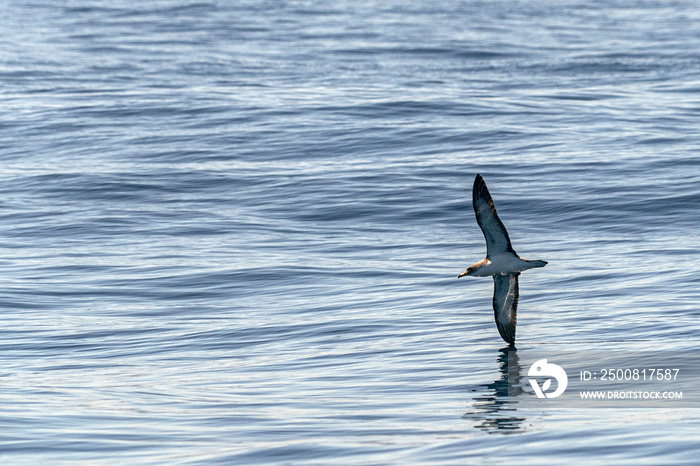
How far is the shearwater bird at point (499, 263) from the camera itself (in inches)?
500

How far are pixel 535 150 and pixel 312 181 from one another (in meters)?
6.34

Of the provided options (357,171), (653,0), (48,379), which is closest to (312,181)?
(357,171)

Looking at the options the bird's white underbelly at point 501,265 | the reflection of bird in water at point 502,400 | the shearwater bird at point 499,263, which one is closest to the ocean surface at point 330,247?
the reflection of bird in water at point 502,400

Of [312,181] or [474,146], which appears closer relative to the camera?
[312,181]

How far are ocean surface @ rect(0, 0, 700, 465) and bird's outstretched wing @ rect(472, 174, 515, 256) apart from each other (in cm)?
177

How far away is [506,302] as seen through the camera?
14.3 meters

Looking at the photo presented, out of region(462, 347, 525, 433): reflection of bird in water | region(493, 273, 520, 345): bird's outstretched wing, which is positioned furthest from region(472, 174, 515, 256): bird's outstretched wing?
region(462, 347, 525, 433): reflection of bird in water

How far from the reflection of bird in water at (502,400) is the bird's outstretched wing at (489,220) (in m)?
1.67

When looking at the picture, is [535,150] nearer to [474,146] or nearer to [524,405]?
[474,146]

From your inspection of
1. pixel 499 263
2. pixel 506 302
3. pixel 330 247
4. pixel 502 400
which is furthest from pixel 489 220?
pixel 330 247

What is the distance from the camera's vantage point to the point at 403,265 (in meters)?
19.5

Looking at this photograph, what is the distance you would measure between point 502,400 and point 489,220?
222cm

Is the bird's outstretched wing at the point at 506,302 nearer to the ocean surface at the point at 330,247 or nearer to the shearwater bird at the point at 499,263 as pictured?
the shearwater bird at the point at 499,263

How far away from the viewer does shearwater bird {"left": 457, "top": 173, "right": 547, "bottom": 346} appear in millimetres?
12695
